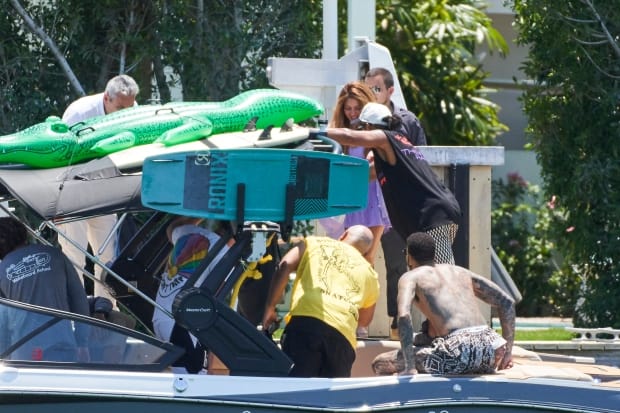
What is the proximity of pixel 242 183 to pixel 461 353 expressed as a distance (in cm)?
126

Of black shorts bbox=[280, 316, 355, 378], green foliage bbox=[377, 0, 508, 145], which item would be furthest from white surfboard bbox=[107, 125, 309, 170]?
green foliage bbox=[377, 0, 508, 145]

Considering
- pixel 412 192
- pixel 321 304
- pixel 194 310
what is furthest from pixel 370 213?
pixel 194 310

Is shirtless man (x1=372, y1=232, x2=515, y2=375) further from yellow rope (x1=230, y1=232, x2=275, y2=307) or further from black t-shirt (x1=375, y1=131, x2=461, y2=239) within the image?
black t-shirt (x1=375, y1=131, x2=461, y2=239)

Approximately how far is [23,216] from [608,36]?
464 centimetres

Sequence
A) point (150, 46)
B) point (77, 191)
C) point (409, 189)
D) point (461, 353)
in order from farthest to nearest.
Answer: point (150, 46)
point (409, 189)
point (461, 353)
point (77, 191)

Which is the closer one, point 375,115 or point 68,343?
point 68,343

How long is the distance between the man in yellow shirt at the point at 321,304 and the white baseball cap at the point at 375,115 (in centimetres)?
107

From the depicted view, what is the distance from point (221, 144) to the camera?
6129mm

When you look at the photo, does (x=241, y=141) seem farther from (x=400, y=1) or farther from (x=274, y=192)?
(x=400, y=1)

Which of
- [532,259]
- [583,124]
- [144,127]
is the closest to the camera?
[144,127]

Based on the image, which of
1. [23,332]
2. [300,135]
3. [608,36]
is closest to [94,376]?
[23,332]

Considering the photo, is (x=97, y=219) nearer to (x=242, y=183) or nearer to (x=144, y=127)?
(x=144, y=127)

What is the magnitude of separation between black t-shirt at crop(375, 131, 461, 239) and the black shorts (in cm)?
121

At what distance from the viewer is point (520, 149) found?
17.9 meters
